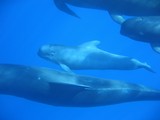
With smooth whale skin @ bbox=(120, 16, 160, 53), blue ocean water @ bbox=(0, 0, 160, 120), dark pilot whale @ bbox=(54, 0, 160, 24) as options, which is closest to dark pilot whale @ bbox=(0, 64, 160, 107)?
smooth whale skin @ bbox=(120, 16, 160, 53)

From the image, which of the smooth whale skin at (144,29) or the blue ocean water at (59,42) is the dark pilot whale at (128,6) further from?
the blue ocean water at (59,42)

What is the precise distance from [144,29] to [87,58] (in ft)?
15.2

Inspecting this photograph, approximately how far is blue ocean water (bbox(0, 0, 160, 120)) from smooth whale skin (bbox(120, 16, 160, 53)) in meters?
20.2

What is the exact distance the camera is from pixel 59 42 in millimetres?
36594

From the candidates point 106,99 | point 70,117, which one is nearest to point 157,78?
point 70,117

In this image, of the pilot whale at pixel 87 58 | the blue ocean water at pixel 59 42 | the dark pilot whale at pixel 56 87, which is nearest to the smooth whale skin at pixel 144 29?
the dark pilot whale at pixel 56 87

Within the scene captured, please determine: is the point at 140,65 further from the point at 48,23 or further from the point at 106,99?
the point at 48,23

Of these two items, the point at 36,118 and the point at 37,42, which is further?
the point at 37,42

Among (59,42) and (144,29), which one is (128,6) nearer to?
(144,29)

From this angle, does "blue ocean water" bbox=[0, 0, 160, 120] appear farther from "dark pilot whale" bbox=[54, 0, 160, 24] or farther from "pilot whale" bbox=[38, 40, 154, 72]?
"dark pilot whale" bbox=[54, 0, 160, 24]

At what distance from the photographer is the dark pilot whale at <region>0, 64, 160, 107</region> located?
10.0m

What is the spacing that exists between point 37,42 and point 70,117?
869cm

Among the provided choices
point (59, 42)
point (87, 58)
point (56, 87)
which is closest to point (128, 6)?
point (56, 87)

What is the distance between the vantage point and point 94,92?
409 inches
